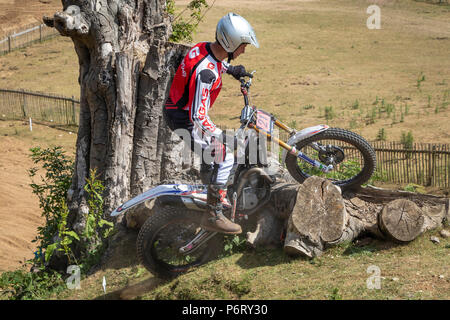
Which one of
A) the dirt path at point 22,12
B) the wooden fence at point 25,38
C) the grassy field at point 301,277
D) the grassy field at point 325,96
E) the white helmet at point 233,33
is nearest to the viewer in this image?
the grassy field at point 301,277

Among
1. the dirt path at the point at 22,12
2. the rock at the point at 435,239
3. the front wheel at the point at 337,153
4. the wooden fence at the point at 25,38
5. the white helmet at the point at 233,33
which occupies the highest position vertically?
the dirt path at the point at 22,12

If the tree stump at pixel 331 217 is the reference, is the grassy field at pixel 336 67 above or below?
above

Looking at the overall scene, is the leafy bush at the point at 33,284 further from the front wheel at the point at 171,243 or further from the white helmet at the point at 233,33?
the white helmet at the point at 233,33

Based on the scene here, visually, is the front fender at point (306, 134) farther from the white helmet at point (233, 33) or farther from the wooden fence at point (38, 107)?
the wooden fence at point (38, 107)

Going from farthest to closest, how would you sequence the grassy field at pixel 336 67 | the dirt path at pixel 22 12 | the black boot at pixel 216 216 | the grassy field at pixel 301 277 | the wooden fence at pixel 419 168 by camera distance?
the dirt path at pixel 22 12
the grassy field at pixel 336 67
the wooden fence at pixel 419 168
the black boot at pixel 216 216
the grassy field at pixel 301 277

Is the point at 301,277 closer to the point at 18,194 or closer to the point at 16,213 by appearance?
the point at 16,213

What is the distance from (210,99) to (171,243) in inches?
77.3

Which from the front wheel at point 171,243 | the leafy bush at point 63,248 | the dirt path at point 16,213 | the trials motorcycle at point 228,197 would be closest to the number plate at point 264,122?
the trials motorcycle at point 228,197

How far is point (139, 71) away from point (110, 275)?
9.32ft

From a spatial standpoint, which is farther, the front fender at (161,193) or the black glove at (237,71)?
the black glove at (237,71)

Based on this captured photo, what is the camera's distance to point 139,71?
22.6 feet

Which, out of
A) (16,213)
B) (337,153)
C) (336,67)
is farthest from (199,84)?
(336,67)

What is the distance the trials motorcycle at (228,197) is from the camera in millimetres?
5668

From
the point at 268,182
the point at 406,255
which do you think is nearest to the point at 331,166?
the point at 268,182
